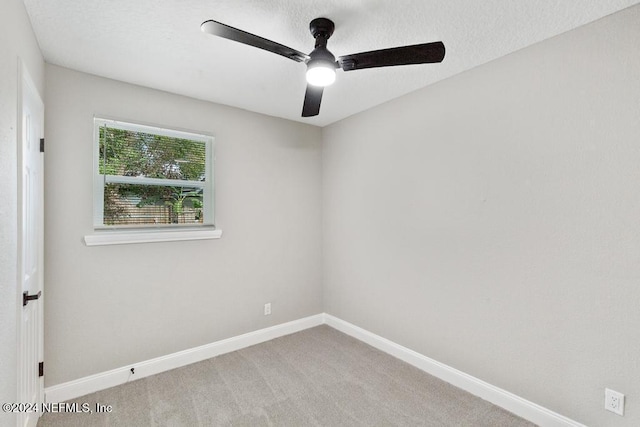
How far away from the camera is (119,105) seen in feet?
8.33

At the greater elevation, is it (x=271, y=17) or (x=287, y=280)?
(x=271, y=17)

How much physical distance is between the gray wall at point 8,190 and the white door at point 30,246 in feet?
0.28

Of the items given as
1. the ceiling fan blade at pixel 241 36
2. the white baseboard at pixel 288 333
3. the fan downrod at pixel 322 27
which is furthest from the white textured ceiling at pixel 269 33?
the white baseboard at pixel 288 333

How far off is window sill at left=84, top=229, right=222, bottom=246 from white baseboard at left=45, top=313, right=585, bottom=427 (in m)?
1.03

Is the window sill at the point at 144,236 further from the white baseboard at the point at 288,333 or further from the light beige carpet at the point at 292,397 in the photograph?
the light beige carpet at the point at 292,397

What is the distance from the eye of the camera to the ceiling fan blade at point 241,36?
142 centimetres

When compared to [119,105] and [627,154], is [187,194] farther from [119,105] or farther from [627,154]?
[627,154]

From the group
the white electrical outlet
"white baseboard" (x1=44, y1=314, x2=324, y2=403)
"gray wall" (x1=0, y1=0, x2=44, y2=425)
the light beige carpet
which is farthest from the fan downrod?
"white baseboard" (x1=44, y1=314, x2=324, y2=403)

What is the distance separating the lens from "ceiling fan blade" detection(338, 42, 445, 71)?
61.4 inches

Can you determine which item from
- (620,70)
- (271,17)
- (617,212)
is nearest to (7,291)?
(271,17)

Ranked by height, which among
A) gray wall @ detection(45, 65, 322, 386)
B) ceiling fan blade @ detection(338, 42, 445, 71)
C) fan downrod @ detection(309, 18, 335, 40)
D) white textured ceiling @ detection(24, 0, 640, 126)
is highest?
white textured ceiling @ detection(24, 0, 640, 126)

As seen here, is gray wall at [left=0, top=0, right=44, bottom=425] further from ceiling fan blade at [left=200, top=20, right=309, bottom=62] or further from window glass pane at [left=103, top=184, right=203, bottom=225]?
window glass pane at [left=103, top=184, right=203, bottom=225]

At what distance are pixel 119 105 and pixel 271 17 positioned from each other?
158 centimetres

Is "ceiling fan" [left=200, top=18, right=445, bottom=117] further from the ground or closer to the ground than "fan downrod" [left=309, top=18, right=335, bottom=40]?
closer to the ground
